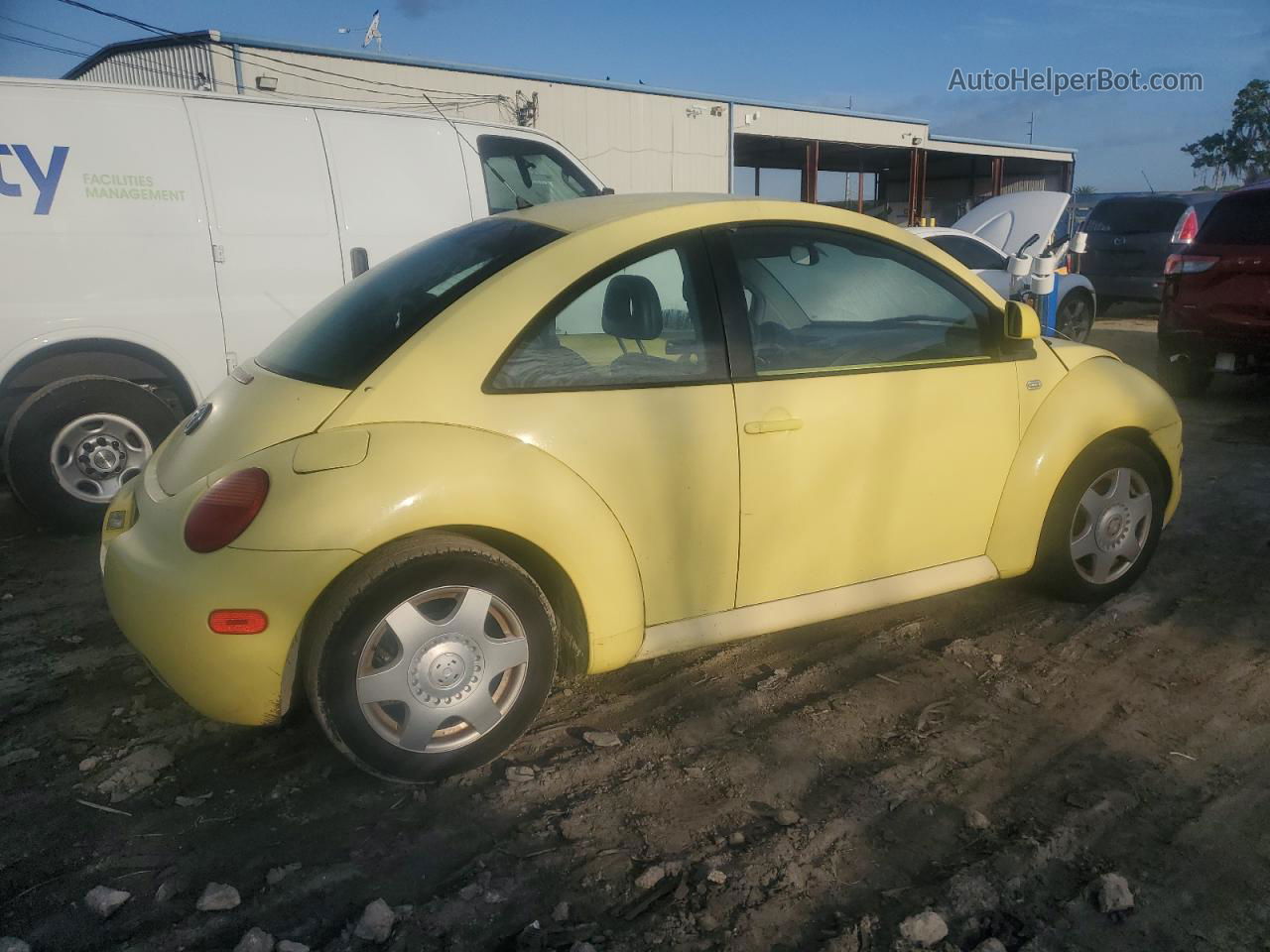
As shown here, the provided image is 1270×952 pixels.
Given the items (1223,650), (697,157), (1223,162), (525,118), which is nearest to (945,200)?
(697,157)

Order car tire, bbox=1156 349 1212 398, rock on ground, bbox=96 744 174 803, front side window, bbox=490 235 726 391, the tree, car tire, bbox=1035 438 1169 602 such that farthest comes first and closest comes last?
the tree
car tire, bbox=1156 349 1212 398
car tire, bbox=1035 438 1169 602
front side window, bbox=490 235 726 391
rock on ground, bbox=96 744 174 803

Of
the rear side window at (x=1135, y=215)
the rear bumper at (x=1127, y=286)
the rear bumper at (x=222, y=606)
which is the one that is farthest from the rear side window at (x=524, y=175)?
the rear side window at (x=1135, y=215)

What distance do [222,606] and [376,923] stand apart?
0.88 meters

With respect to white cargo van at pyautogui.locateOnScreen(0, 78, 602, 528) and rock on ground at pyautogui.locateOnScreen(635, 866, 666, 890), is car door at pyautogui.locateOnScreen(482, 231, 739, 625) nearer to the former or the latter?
rock on ground at pyautogui.locateOnScreen(635, 866, 666, 890)

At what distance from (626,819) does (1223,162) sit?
2716 inches

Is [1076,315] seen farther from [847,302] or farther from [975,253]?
[847,302]

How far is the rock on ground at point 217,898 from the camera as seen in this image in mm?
2232

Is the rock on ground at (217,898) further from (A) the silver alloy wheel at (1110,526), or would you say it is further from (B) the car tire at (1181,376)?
(B) the car tire at (1181,376)

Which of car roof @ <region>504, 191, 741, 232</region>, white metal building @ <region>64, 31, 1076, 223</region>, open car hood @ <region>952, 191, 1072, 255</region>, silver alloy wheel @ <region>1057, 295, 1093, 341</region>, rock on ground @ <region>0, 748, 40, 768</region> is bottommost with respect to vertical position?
rock on ground @ <region>0, 748, 40, 768</region>

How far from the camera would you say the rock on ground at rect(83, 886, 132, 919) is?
222 centimetres

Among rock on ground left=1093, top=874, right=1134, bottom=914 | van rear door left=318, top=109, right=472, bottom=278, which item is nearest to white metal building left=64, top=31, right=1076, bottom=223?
van rear door left=318, top=109, right=472, bottom=278

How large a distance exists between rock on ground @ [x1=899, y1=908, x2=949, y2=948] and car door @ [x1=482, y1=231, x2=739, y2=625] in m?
1.16

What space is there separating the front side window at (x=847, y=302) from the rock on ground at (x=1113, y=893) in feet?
5.54

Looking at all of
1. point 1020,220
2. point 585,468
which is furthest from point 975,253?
point 585,468
